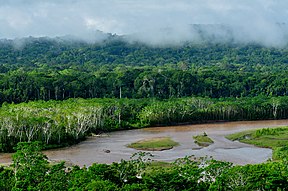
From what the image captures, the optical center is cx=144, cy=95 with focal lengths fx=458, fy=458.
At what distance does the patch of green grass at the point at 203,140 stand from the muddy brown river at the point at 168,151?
801mm

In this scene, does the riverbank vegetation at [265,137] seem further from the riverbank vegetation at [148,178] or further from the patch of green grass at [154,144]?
the riverbank vegetation at [148,178]

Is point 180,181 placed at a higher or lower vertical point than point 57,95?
lower

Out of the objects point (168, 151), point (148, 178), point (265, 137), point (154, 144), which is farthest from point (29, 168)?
point (265, 137)

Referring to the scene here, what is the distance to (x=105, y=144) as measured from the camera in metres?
68.3

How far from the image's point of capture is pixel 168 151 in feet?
209

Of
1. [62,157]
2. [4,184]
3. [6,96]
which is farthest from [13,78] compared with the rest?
[4,184]

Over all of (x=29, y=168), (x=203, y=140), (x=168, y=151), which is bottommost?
(x=168, y=151)

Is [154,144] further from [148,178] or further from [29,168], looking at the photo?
[148,178]

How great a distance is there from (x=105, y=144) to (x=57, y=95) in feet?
140

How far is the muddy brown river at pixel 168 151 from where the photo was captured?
189 feet

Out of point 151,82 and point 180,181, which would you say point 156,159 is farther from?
point 151,82

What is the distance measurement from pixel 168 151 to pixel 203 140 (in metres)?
9.78

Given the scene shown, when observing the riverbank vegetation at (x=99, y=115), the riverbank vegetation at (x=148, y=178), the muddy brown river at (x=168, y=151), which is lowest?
the muddy brown river at (x=168, y=151)

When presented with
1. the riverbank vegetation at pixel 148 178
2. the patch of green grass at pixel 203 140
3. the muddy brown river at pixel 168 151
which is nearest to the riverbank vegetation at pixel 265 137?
the muddy brown river at pixel 168 151
